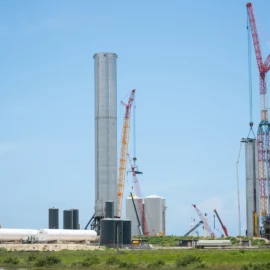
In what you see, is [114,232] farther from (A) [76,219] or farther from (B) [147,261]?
(B) [147,261]

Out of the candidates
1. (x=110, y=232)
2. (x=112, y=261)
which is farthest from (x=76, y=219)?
(x=112, y=261)

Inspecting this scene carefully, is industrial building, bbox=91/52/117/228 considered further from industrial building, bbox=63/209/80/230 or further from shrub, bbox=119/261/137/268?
Result: shrub, bbox=119/261/137/268

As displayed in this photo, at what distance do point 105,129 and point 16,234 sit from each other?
2583cm

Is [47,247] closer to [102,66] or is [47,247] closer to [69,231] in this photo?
[69,231]

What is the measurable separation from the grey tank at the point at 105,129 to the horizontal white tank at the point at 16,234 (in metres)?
16.7

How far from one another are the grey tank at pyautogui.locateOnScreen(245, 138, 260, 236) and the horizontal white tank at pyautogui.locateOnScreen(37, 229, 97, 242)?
2133 inches

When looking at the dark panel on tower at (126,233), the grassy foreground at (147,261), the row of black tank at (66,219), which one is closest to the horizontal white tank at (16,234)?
the dark panel on tower at (126,233)

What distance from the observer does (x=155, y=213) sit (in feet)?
597

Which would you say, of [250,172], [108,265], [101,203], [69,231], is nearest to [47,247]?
[69,231]

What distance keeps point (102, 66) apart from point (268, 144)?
1824 inches

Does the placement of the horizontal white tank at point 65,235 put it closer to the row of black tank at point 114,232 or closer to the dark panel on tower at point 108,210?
the dark panel on tower at point 108,210

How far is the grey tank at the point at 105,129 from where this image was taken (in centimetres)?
13400

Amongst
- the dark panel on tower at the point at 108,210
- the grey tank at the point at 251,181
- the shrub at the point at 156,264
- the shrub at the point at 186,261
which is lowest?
the shrub at the point at 156,264

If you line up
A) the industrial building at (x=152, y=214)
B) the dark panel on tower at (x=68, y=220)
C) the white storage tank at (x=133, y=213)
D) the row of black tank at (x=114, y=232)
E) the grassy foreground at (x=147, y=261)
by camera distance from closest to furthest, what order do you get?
the grassy foreground at (x=147, y=261)
the row of black tank at (x=114, y=232)
the dark panel on tower at (x=68, y=220)
the white storage tank at (x=133, y=213)
the industrial building at (x=152, y=214)
